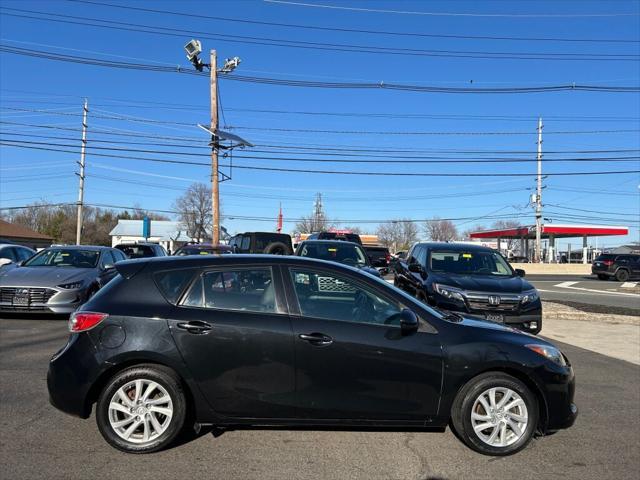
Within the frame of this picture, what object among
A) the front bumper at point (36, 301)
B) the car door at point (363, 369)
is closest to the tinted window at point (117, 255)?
the front bumper at point (36, 301)

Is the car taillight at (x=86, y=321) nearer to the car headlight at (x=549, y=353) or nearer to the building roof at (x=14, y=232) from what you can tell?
the car headlight at (x=549, y=353)

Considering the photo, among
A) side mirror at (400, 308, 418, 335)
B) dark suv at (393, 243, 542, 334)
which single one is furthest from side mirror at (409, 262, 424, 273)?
side mirror at (400, 308, 418, 335)

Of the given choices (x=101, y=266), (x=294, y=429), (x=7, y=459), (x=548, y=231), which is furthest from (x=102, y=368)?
(x=548, y=231)

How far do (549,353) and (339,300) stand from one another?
74.3 inches

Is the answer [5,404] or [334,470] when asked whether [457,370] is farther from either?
[5,404]

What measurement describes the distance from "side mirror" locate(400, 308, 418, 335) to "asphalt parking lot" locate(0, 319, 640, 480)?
1.02m

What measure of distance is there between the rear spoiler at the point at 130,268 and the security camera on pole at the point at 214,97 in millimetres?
16707

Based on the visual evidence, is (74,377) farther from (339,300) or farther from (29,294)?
(29,294)

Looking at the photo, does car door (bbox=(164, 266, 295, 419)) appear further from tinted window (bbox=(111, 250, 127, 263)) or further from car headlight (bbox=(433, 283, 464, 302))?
tinted window (bbox=(111, 250, 127, 263))

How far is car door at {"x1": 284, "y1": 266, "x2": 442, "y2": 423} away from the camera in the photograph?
4.18 m

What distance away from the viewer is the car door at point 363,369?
4.18 meters

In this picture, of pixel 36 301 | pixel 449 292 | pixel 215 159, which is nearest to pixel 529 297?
pixel 449 292

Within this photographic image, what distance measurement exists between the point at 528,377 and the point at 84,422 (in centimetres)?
400

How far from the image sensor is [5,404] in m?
5.17
